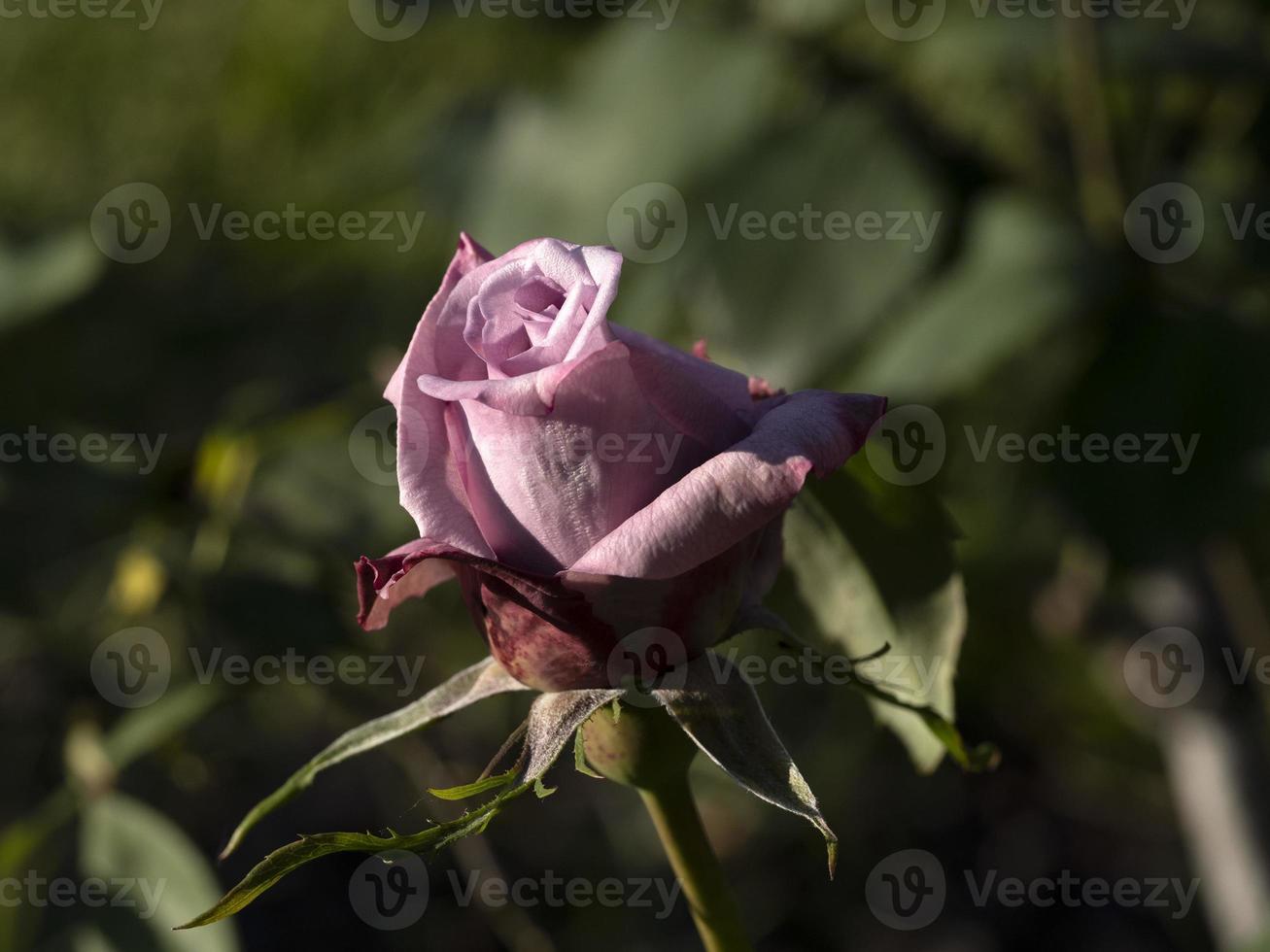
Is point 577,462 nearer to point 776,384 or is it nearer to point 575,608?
point 575,608

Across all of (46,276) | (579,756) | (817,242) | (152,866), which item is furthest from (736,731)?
(46,276)

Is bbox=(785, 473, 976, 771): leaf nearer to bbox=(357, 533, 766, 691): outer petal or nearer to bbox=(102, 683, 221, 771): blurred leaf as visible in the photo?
bbox=(357, 533, 766, 691): outer petal

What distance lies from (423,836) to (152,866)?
0.40 meters

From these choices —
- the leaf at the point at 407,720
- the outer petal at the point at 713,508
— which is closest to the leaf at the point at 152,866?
the leaf at the point at 407,720

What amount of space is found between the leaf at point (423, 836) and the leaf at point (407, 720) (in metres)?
0.02

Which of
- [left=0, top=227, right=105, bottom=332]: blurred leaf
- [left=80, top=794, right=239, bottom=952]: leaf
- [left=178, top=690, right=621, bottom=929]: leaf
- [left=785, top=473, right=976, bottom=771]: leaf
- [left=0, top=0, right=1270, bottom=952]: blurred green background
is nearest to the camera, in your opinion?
[left=178, top=690, right=621, bottom=929]: leaf

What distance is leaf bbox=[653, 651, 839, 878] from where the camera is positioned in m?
0.32

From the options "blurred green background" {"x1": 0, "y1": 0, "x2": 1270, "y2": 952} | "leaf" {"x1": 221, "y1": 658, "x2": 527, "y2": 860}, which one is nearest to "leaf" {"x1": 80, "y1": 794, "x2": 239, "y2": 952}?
"blurred green background" {"x1": 0, "y1": 0, "x2": 1270, "y2": 952}

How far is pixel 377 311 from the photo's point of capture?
3.94 feet

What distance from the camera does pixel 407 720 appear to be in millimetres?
357

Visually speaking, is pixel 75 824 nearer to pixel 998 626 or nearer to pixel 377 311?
pixel 377 311

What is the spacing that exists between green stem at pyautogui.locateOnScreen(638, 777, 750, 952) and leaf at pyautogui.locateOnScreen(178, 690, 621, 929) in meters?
0.04

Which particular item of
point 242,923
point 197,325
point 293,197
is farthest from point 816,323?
point 242,923

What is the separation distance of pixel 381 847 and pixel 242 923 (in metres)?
1.27
